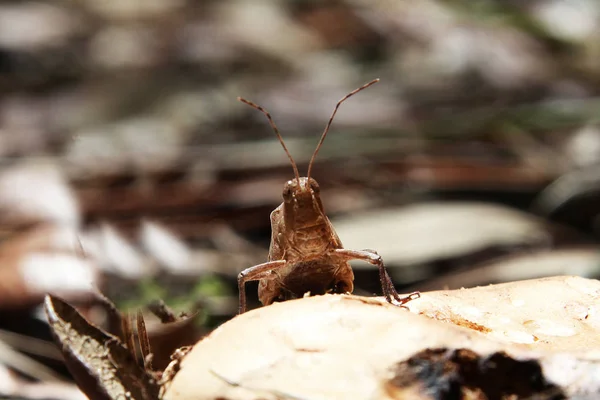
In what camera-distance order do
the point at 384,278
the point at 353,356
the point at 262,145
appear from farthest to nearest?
the point at 262,145 → the point at 384,278 → the point at 353,356

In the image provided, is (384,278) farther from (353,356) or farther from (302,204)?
(353,356)

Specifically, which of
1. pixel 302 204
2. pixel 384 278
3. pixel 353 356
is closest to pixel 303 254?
pixel 302 204

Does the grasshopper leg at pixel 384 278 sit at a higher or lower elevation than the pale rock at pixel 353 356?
lower

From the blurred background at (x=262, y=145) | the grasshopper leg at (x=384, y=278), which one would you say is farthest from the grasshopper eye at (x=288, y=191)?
the blurred background at (x=262, y=145)

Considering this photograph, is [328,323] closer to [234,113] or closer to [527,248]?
[527,248]

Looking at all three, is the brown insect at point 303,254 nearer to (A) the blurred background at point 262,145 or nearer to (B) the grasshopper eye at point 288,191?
(B) the grasshopper eye at point 288,191

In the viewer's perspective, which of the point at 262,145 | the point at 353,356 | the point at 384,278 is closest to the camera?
the point at 353,356
